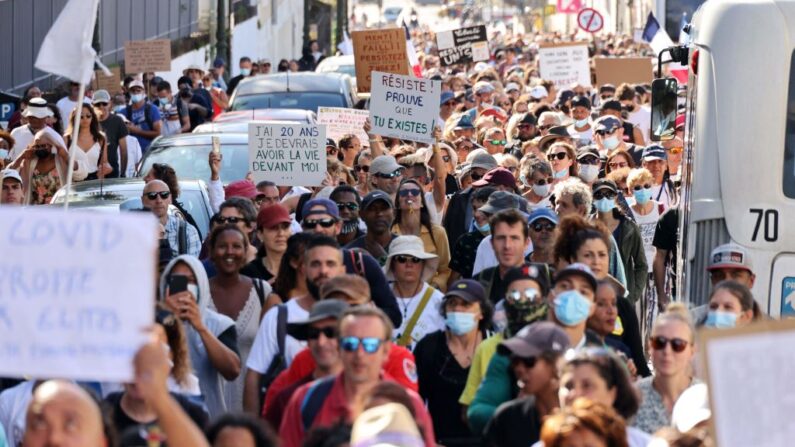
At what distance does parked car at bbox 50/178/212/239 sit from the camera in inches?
513

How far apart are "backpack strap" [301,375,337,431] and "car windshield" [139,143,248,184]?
28.4ft

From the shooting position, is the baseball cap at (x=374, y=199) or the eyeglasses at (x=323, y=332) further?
the baseball cap at (x=374, y=199)

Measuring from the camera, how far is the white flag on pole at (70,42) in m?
8.90

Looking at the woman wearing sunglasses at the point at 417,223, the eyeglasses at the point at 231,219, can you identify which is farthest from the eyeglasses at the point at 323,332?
the woman wearing sunglasses at the point at 417,223

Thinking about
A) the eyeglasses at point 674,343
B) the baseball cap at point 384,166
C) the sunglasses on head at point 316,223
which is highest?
the baseball cap at point 384,166

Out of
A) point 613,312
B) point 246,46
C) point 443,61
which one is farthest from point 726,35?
point 246,46

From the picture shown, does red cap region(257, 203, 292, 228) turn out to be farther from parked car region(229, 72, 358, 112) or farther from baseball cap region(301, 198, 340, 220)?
parked car region(229, 72, 358, 112)

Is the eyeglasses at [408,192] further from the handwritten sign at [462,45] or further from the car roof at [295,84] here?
the handwritten sign at [462,45]

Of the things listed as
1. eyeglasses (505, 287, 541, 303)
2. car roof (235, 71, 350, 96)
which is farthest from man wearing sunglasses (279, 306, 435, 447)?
car roof (235, 71, 350, 96)

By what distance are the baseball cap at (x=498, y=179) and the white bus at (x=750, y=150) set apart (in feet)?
7.05

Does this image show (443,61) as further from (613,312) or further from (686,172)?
(613,312)

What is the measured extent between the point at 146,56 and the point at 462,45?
20.5 ft

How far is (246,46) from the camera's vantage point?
50.5 meters

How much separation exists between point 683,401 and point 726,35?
3741mm
